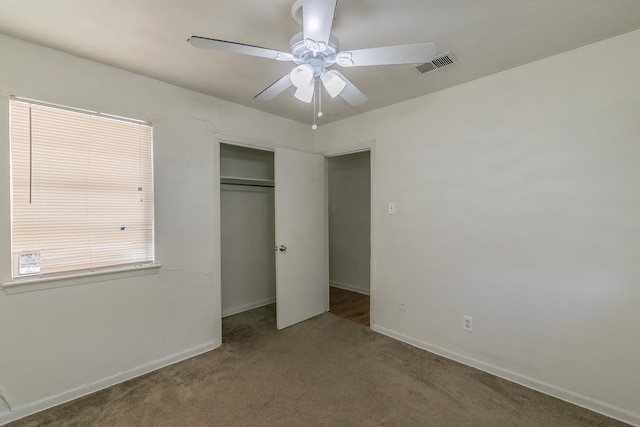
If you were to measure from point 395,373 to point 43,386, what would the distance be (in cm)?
253

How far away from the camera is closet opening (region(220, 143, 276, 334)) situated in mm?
3586

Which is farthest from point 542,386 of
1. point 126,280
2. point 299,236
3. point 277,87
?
point 126,280

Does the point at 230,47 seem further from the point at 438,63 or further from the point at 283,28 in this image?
the point at 438,63

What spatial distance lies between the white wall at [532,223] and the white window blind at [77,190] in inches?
93.7

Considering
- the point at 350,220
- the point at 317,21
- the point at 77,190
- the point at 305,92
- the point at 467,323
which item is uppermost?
the point at 317,21

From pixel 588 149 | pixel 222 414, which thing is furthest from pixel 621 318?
pixel 222 414

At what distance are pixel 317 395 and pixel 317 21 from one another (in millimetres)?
2303

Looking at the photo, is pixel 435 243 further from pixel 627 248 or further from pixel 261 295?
pixel 261 295

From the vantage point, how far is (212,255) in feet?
9.00

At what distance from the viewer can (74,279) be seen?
202 cm

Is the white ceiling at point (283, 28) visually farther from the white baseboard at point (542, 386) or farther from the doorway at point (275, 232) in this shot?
the white baseboard at point (542, 386)

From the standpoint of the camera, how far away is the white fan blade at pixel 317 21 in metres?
1.12

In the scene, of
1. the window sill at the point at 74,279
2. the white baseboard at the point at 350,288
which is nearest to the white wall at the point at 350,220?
the white baseboard at the point at 350,288

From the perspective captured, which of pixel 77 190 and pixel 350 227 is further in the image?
pixel 350 227
